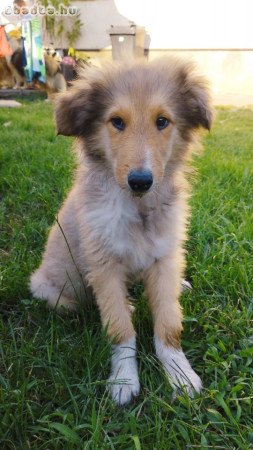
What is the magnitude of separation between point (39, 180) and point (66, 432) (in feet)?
8.66

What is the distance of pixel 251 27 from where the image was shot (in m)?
11.1

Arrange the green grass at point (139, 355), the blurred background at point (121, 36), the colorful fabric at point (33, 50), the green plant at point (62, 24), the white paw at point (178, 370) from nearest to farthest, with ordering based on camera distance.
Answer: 1. the green grass at point (139, 355)
2. the white paw at point (178, 370)
3. the colorful fabric at point (33, 50)
4. the blurred background at point (121, 36)
5. the green plant at point (62, 24)

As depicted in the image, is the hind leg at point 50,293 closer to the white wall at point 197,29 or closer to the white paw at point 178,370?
the white paw at point 178,370

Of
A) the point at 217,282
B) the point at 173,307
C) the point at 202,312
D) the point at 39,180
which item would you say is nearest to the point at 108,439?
the point at 173,307

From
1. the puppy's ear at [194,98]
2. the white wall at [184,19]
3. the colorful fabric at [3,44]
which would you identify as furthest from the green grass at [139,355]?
the white wall at [184,19]

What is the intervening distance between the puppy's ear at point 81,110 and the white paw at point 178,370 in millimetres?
1032

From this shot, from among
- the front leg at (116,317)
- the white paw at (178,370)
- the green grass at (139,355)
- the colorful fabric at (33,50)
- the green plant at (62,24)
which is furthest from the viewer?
the green plant at (62,24)

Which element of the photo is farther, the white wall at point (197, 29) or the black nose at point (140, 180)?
the white wall at point (197, 29)

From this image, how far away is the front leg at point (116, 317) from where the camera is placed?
191 cm

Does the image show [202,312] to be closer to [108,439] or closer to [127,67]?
[108,439]

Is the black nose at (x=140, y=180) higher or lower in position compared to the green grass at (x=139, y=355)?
higher

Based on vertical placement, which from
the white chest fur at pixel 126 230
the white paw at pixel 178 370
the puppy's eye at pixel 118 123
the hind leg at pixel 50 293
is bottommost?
the white paw at pixel 178 370

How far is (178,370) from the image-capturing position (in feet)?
6.25

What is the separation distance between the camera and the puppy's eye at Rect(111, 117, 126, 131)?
184cm
